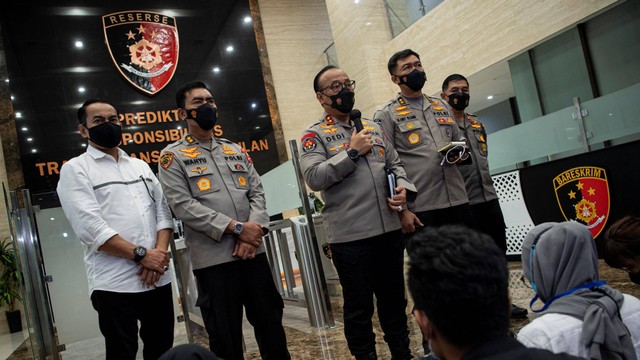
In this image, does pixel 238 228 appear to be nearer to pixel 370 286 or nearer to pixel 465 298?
pixel 370 286

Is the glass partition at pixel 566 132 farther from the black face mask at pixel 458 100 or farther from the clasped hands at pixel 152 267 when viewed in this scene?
the clasped hands at pixel 152 267

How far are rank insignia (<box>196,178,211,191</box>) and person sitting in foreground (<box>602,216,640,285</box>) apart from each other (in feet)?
5.18

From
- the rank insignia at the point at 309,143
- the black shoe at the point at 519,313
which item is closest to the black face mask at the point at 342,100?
the rank insignia at the point at 309,143

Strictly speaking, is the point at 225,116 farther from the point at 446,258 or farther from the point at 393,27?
the point at 446,258

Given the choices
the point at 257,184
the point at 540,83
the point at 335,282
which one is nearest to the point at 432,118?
the point at 257,184

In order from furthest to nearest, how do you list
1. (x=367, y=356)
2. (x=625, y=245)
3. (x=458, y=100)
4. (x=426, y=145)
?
1. (x=458, y=100)
2. (x=426, y=145)
3. (x=367, y=356)
4. (x=625, y=245)

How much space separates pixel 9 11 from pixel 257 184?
23.2ft

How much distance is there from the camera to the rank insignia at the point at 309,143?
7.35 ft

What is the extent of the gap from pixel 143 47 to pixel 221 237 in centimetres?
682

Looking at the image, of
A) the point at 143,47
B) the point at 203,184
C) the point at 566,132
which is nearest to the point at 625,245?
the point at 203,184

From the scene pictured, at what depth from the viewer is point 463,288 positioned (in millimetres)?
→ 781

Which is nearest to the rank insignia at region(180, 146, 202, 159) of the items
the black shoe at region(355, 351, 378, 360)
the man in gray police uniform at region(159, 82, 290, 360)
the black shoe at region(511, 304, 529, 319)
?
the man in gray police uniform at region(159, 82, 290, 360)

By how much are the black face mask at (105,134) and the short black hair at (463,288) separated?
68.0 inches

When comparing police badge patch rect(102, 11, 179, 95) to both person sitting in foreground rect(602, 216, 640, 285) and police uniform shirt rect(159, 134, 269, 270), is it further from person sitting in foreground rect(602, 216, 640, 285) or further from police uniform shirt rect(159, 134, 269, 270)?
person sitting in foreground rect(602, 216, 640, 285)
